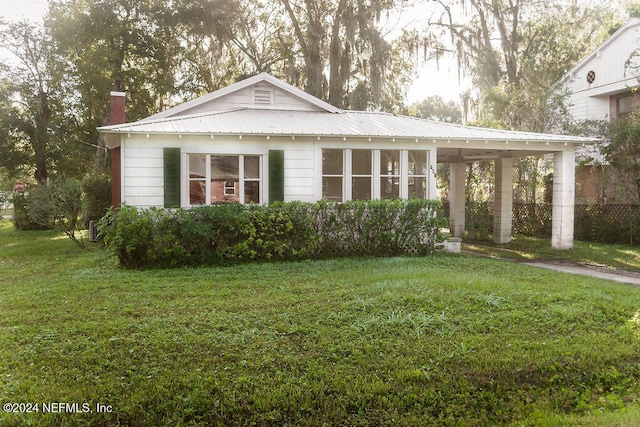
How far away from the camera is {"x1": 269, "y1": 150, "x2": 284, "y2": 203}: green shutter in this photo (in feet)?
40.1

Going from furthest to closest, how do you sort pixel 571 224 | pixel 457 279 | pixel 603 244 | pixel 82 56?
pixel 82 56 < pixel 603 244 < pixel 571 224 < pixel 457 279

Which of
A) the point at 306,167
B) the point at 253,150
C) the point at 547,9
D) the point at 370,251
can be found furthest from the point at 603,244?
the point at 547,9

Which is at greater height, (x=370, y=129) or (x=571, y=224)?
(x=370, y=129)

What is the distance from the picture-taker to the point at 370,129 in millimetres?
13227

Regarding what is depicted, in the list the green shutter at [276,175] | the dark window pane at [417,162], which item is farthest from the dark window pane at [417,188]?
the green shutter at [276,175]

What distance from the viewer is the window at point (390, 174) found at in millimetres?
13148

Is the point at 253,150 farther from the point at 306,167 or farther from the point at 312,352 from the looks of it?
the point at 312,352

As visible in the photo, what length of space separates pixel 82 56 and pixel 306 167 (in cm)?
1649

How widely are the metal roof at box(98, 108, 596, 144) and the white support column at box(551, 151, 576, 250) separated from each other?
64 centimetres

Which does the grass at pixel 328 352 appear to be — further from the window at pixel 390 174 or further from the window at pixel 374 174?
the window at pixel 390 174

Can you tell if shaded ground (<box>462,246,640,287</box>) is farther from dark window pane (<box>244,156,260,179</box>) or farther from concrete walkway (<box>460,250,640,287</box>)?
dark window pane (<box>244,156,260,179</box>)

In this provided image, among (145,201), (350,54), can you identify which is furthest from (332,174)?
(350,54)

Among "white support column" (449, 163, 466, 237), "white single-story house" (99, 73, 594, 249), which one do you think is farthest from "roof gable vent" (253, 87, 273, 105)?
"white support column" (449, 163, 466, 237)

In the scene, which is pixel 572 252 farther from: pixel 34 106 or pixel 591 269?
pixel 34 106
